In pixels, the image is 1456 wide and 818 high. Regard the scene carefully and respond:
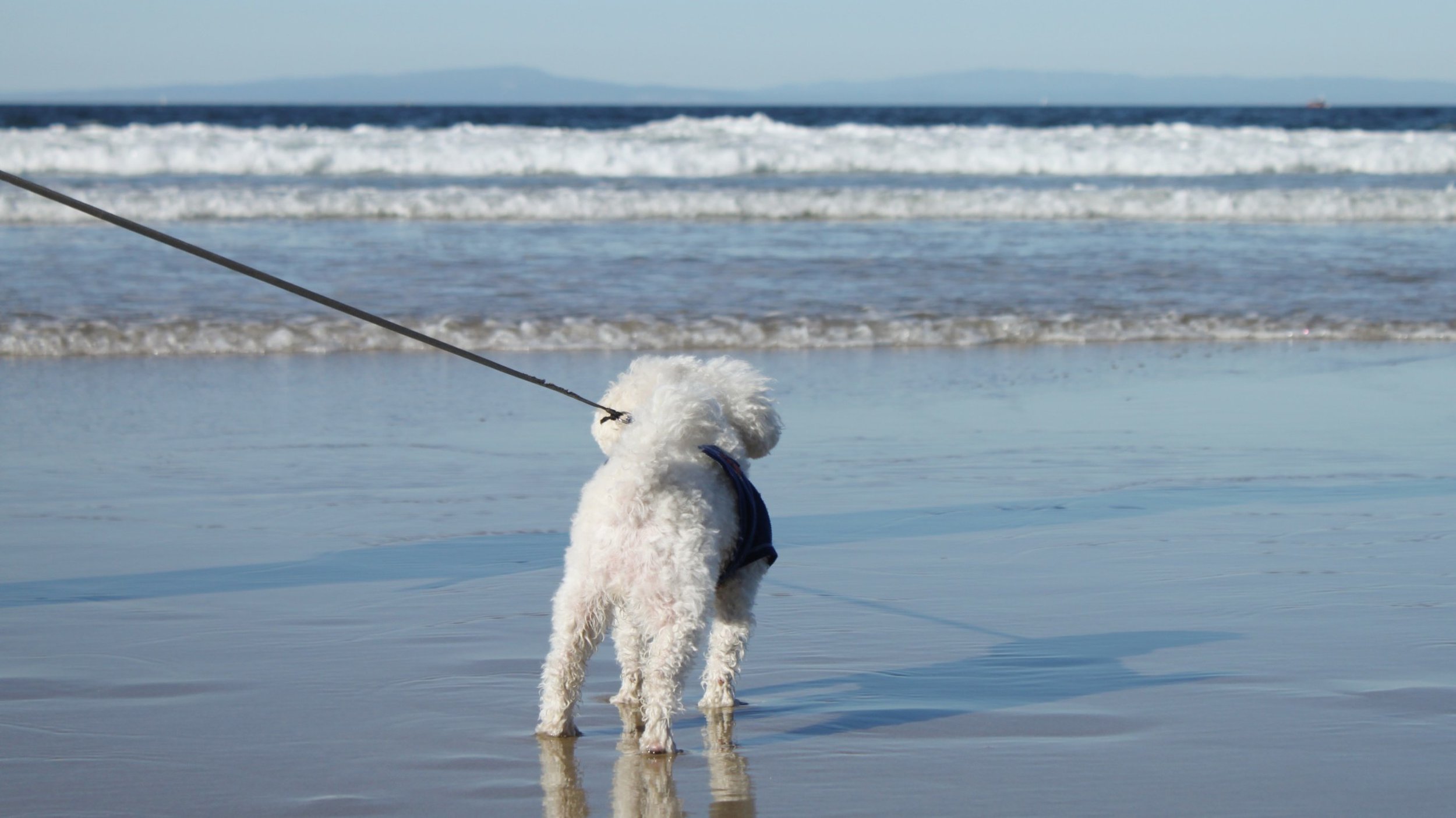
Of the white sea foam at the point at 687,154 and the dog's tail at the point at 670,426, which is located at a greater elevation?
the white sea foam at the point at 687,154

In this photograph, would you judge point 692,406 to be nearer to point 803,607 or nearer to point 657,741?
point 657,741

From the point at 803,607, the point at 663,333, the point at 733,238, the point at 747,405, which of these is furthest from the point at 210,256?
the point at 733,238

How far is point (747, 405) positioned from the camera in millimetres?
3686

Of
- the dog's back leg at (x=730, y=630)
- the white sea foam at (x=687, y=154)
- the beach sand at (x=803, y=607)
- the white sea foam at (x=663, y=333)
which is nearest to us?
the beach sand at (x=803, y=607)

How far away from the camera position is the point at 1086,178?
2500cm

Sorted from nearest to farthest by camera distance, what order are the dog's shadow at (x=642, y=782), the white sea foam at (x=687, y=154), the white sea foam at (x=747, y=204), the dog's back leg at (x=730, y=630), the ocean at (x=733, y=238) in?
the dog's shadow at (x=642, y=782) → the dog's back leg at (x=730, y=630) → the ocean at (x=733, y=238) → the white sea foam at (x=747, y=204) → the white sea foam at (x=687, y=154)

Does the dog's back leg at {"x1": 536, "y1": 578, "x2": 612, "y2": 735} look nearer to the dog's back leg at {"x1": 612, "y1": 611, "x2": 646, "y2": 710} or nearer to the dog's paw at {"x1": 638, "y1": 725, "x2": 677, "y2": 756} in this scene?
the dog's back leg at {"x1": 612, "y1": 611, "x2": 646, "y2": 710}

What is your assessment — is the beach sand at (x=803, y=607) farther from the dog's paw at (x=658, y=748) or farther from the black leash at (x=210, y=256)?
the black leash at (x=210, y=256)

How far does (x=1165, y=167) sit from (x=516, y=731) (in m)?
24.9

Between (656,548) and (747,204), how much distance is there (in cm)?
1596

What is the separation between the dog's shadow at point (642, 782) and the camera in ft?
10.0

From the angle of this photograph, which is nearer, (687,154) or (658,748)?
(658,748)

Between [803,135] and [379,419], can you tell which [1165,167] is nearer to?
[803,135]

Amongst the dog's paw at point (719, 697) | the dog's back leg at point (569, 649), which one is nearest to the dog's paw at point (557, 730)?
the dog's back leg at point (569, 649)
